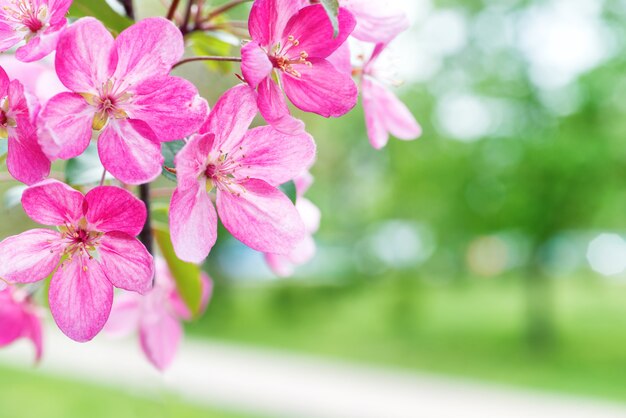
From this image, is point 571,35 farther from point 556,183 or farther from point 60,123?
point 60,123

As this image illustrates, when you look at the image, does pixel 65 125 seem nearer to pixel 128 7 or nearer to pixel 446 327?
pixel 128 7

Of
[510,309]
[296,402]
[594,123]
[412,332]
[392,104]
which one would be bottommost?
[296,402]

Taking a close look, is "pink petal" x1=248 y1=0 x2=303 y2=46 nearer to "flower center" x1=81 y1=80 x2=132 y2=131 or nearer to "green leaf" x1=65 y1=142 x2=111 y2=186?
"flower center" x1=81 y1=80 x2=132 y2=131

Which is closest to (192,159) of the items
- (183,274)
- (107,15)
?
(107,15)

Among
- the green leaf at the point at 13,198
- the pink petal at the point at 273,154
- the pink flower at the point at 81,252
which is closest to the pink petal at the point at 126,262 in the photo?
the pink flower at the point at 81,252

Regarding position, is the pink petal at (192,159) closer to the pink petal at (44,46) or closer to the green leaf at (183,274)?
the pink petal at (44,46)

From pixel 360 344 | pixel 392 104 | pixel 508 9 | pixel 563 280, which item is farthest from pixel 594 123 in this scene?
pixel 563 280
